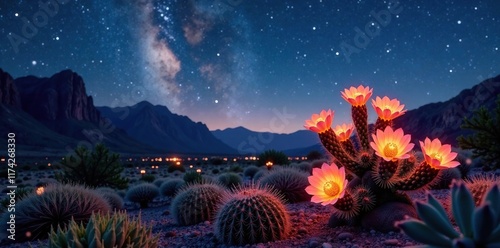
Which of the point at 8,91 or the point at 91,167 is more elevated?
the point at 8,91

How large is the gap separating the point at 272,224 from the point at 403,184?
2052mm

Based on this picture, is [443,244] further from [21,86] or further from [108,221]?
[21,86]

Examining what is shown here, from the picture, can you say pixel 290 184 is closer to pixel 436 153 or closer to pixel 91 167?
pixel 436 153

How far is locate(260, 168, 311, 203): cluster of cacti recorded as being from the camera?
10.5m

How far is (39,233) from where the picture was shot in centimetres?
808

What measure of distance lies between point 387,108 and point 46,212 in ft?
23.2

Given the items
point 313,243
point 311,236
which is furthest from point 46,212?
point 313,243

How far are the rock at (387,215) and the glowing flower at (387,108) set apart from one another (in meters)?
1.33

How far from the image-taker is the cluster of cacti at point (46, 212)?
810 centimetres

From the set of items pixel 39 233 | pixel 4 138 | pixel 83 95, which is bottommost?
pixel 39 233

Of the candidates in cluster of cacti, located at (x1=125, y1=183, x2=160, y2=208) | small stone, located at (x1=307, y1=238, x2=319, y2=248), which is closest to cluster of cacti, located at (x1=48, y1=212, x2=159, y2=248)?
small stone, located at (x1=307, y1=238, x2=319, y2=248)

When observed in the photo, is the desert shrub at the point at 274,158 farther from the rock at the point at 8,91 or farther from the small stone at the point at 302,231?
the rock at the point at 8,91

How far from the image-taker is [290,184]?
34.7 feet

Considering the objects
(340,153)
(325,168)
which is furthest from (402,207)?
(325,168)
